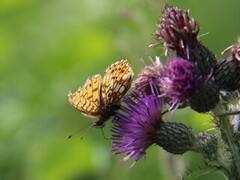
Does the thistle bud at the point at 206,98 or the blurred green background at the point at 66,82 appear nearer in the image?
the thistle bud at the point at 206,98

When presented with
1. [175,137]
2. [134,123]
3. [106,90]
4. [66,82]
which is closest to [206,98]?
[175,137]

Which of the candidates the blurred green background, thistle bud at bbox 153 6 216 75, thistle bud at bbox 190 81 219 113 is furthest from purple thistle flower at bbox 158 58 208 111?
the blurred green background

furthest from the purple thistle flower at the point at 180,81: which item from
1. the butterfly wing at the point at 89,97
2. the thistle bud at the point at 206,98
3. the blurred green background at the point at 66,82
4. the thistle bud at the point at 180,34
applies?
the blurred green background at the point at 66,82

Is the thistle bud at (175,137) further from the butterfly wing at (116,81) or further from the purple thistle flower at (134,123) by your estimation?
the butterfly wing at (116,81)

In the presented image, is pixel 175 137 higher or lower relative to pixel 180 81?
lower

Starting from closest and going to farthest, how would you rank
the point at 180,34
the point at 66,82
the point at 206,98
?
the point at 206,98 < the point at 180,34 < the point at 66,82

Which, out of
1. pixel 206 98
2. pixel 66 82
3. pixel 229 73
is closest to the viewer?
pixel 206 98

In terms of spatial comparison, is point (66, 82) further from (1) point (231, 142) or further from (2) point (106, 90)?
(1) point (231, 142)

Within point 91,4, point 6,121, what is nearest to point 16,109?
point 6,121

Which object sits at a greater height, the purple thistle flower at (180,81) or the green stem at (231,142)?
the purple thistle flower at (180,81)
